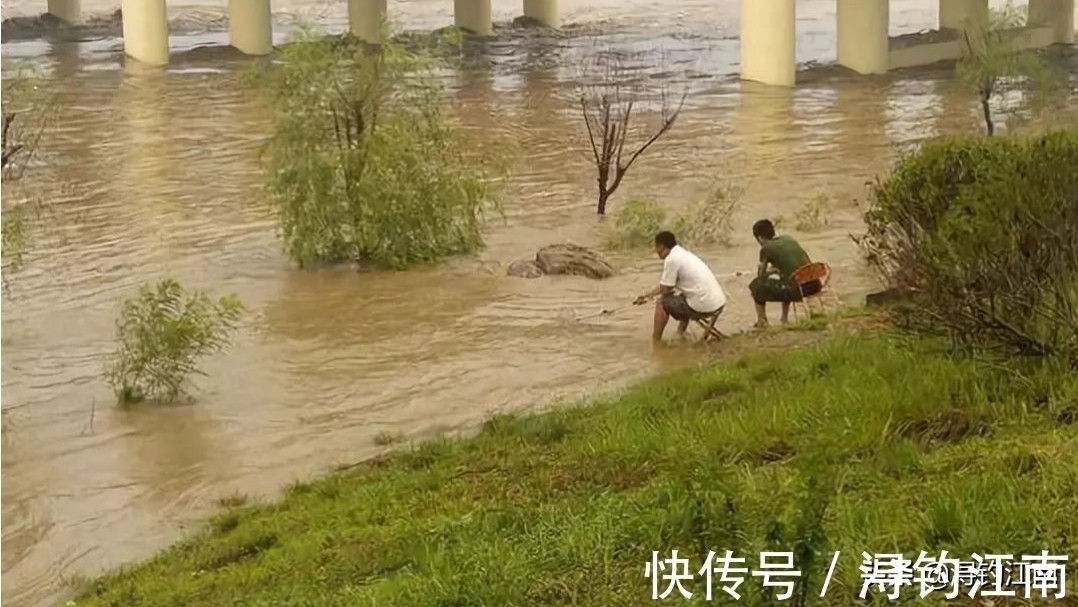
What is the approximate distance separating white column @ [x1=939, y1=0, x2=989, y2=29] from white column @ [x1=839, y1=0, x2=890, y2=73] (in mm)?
4712

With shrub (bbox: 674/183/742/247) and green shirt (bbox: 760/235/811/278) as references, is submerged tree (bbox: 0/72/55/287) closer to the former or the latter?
green shirt (bbox: 760/235/811/278)

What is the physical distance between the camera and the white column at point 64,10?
5578 cm

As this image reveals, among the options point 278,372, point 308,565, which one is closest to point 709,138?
point 278,372

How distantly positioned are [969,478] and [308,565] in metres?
2.72

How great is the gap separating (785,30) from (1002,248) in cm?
2906

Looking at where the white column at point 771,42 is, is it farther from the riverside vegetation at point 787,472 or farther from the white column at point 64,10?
the white column at point 64,10

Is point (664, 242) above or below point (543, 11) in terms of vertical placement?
below

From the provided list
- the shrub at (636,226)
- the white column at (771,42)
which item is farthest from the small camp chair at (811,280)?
the white column at (771,42)

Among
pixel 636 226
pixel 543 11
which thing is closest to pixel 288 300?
pixel 636 226

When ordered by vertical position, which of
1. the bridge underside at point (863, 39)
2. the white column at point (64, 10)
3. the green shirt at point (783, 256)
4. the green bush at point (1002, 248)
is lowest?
the green shirt at point (783, 256)

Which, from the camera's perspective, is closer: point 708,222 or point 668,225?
point 708,222

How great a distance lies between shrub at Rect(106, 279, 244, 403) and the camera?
38.5 feet

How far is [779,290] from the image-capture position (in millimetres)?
12594

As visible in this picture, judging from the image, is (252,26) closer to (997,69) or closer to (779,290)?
(997,69)
